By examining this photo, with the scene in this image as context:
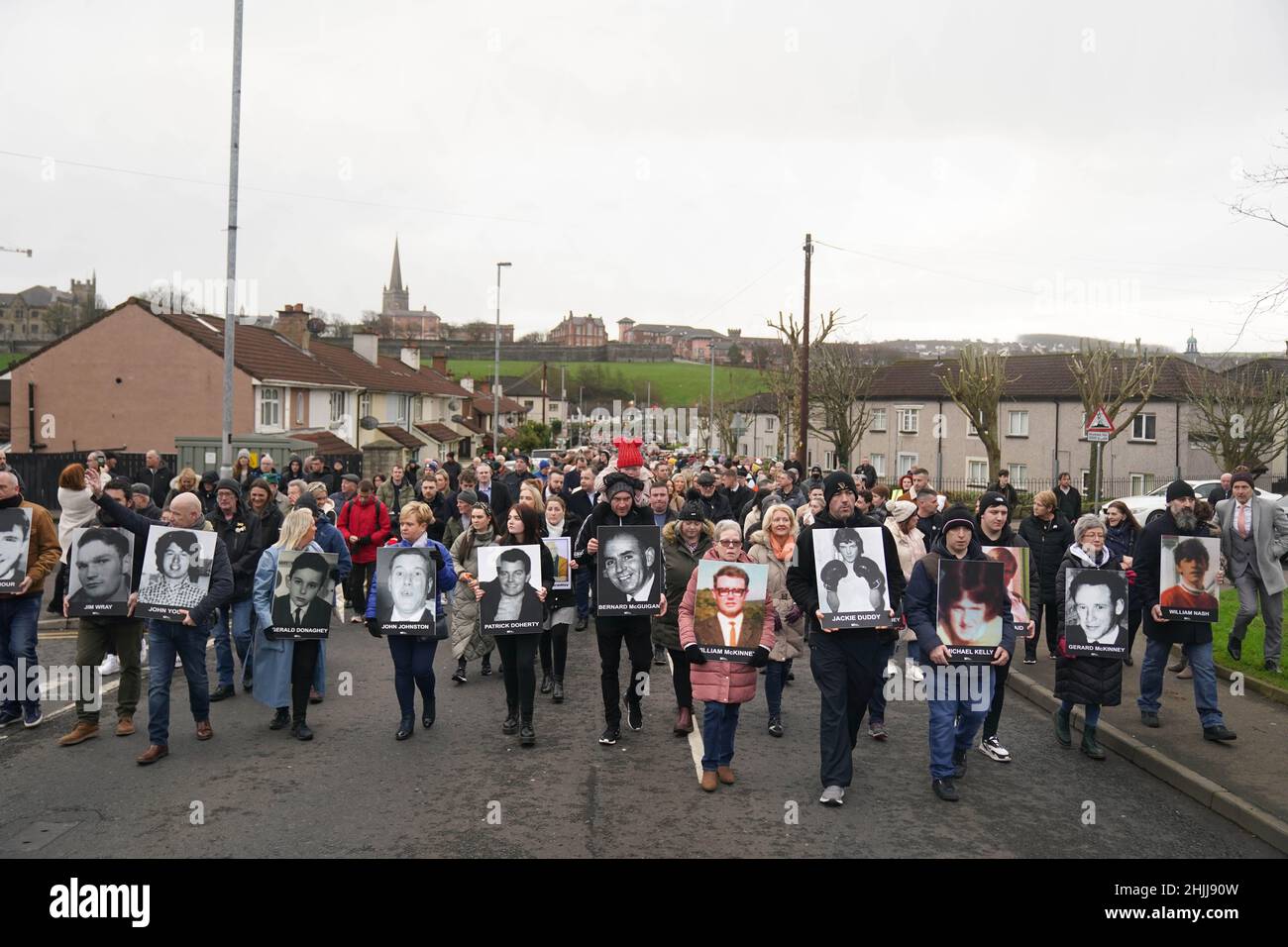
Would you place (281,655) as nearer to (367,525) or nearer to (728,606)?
(728,606)

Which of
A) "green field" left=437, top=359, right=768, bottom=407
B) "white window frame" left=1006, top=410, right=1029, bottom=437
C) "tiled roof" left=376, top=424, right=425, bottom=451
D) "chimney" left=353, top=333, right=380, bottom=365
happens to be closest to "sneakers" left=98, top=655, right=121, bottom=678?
"tiled roof" left=376, top=424, right=425, bottom=451

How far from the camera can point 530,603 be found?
334 inches

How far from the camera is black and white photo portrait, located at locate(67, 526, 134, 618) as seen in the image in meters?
8.33

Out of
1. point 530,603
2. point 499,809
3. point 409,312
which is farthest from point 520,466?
point 409,312

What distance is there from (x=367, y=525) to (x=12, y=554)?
5.19 meters

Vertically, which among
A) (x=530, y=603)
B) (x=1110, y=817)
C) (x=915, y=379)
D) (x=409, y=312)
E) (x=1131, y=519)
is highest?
(x=409, y=312)

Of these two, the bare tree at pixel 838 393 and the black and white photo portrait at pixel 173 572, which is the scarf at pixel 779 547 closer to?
the black and white photo portrait at pixel 173 572

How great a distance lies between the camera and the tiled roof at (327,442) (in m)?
36.8

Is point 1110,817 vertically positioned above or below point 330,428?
below

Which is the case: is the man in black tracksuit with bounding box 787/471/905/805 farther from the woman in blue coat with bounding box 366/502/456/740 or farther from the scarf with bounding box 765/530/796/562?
the woman in blue coat with bounding box 366/502/456/740

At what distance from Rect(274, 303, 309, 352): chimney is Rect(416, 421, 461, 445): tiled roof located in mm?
9777

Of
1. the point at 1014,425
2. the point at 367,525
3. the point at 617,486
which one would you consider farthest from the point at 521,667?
the point at 1014,425
